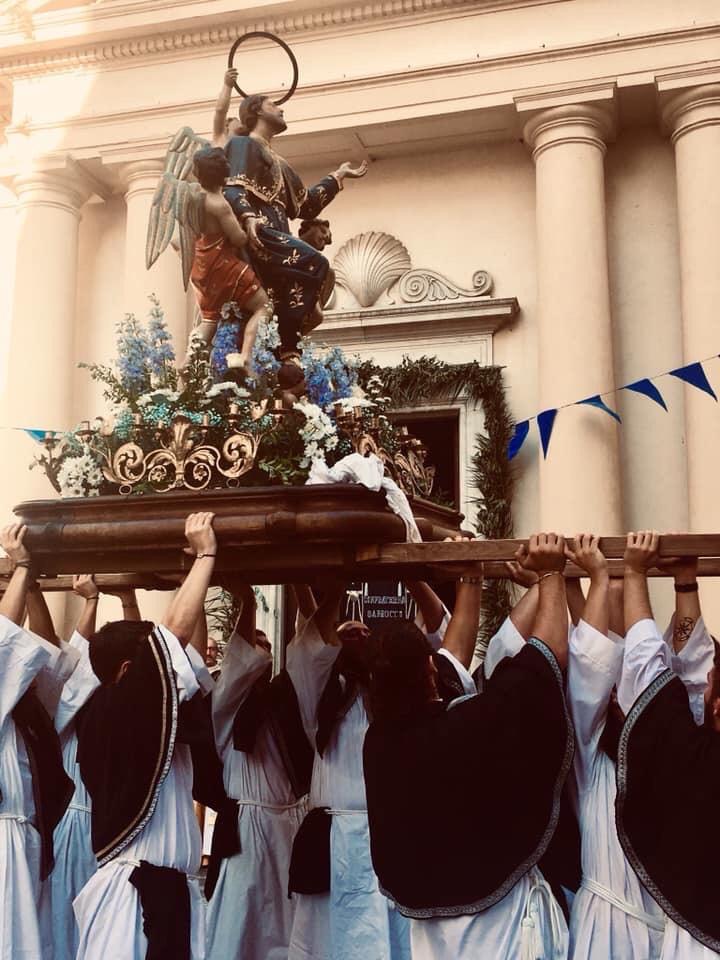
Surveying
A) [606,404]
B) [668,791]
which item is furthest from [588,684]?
[606,404]

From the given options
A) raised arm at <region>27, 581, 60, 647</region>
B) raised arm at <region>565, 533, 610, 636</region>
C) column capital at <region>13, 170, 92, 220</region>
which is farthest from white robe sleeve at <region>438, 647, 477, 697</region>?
column capital at <region>13, 170, 92, 220</region>

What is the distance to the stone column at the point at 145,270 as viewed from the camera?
11242mm

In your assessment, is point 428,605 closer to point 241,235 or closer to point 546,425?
point 241,235

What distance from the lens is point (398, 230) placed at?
11367mm

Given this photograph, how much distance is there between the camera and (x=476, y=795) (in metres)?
3.34

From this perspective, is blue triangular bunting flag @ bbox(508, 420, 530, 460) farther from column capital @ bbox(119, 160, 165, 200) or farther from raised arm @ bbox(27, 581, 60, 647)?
raised arm @ bbox(27, 581, 60, 647)

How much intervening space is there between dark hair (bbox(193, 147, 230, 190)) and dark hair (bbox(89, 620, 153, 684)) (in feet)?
6.48

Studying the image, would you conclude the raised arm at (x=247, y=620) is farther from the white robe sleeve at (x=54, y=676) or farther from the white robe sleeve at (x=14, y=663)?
the white robe sleeve at (x=14, y=663)

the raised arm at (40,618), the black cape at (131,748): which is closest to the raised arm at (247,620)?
the raised arm at (40,618)

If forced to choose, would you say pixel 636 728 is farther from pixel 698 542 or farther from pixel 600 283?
pixel 600 283

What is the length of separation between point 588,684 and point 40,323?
9069mm

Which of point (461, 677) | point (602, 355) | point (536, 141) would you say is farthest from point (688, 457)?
point (461, 677)

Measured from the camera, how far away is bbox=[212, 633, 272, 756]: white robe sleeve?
508 centimetres

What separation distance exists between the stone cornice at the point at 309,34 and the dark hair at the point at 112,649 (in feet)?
26.7
